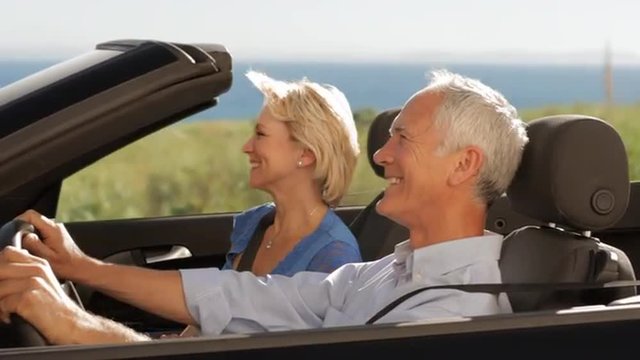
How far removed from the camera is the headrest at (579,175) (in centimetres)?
329

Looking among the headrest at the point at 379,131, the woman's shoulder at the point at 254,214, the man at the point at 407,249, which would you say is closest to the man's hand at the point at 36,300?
the man at the point at 407,249

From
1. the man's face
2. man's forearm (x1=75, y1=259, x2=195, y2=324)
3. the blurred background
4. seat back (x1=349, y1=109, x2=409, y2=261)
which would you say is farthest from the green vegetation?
the man's face

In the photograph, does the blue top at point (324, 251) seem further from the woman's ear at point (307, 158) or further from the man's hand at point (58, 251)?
the man's hand at point (58, 251)

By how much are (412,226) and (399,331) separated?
0.62 meters

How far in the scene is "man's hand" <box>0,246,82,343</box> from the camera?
9.46 ft

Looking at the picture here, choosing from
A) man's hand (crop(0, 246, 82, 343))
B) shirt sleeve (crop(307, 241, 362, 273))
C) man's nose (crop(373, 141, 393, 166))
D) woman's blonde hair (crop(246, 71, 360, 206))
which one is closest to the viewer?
man's hand (crop(0, 246, 82, 343))

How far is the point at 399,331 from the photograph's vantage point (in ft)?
9.05

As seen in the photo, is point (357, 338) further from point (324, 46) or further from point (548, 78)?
point (548, 78)

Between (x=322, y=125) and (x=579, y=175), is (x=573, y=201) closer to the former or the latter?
(x=579, y=175)

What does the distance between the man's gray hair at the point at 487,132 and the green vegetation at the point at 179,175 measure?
9179 mm

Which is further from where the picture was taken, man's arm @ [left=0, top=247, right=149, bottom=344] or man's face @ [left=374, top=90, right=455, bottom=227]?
man's face @ [left=374, top=90, right=455, bottom=227]

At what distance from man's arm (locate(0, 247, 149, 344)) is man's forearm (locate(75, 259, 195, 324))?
46 centimetres

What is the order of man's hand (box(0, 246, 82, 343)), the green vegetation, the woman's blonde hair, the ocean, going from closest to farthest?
man's hand (box(0, 246, 82, 343)), the woman's blonde hair, the green vegetation, the ocean

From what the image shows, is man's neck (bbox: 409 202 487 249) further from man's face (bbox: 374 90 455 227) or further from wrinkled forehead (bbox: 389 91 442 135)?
wrinkled forehead (bbox: 389 91 442 135)
